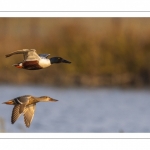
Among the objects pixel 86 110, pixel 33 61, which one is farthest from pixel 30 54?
pixel 86 110

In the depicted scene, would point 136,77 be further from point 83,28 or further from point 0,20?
point 0,20

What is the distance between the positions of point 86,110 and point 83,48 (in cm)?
182

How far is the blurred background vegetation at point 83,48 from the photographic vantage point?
6.96 m

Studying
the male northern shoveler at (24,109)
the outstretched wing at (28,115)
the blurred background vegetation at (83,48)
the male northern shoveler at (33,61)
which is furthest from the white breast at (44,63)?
the blurred background vegetation at (83,48)

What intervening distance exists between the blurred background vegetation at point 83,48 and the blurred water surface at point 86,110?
244mm

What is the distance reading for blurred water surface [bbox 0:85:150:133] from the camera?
308 inches

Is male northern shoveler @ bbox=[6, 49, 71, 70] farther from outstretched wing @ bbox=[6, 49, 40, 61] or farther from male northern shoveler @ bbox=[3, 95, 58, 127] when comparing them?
male northern shoveler @ bbox=[3, 95, 58, 127]

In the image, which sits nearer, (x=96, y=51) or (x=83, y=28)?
(x=83, y=28)

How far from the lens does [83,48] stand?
7562 mm

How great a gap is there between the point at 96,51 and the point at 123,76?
22.0 inches

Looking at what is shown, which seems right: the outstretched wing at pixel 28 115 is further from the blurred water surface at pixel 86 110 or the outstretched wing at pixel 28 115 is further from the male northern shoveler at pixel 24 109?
the blurred water surface at pixel 86 110

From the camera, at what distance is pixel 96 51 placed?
26.0ft

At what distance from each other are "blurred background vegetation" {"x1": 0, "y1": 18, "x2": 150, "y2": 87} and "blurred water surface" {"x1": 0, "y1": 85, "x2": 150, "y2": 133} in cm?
24
